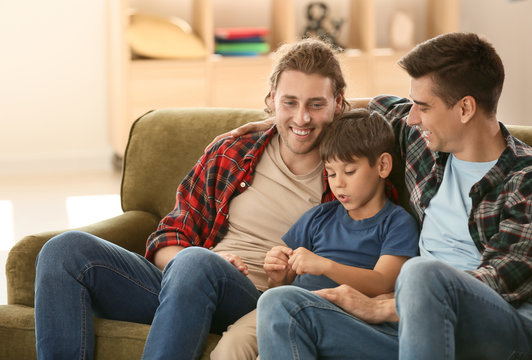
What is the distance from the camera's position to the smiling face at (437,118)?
1.83m

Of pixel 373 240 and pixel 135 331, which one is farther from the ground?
pixel 373 240

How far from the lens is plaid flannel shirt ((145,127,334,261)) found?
2137 mm

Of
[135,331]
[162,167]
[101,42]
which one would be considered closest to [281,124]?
[162,167]

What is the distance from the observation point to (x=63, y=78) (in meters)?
5.31

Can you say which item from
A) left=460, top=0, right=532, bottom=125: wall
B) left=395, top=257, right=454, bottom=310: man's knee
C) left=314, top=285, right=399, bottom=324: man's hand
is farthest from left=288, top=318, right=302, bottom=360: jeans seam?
left=460, top=0, right=532, bottom=125: wall

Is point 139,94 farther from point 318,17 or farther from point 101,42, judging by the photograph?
point 318,17

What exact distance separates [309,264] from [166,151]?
76 cm

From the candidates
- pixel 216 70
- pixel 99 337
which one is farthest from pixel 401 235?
pixel 216 70

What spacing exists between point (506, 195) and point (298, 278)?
55 cm

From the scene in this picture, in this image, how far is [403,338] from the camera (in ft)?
4.90

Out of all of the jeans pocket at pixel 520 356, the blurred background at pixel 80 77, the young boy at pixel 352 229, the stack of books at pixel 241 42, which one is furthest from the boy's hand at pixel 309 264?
the stack of books at pixel 241 42

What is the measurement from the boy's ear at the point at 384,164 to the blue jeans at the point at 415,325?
40 centimetres

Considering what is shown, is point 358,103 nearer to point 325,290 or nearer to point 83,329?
point 325,290

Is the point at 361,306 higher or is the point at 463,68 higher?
the point at 463,68
